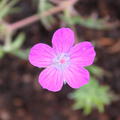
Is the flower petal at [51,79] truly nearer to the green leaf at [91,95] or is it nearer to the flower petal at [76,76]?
the flower petal at [76,76]

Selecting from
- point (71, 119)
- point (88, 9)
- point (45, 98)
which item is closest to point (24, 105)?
point (45, 98)

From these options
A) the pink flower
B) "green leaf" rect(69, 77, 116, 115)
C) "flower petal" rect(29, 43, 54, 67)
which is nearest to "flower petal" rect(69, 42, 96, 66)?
the pink flower

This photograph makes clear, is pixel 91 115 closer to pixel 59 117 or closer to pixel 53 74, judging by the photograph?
pixel 59 117

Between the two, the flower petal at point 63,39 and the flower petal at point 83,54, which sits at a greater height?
the flower petal at point 63,39

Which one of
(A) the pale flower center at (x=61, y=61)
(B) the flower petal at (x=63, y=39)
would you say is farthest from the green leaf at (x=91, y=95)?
(B) the flower petal at (x=63, y=39)

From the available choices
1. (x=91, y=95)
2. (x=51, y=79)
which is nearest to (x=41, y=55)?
(x=51, y=79)
